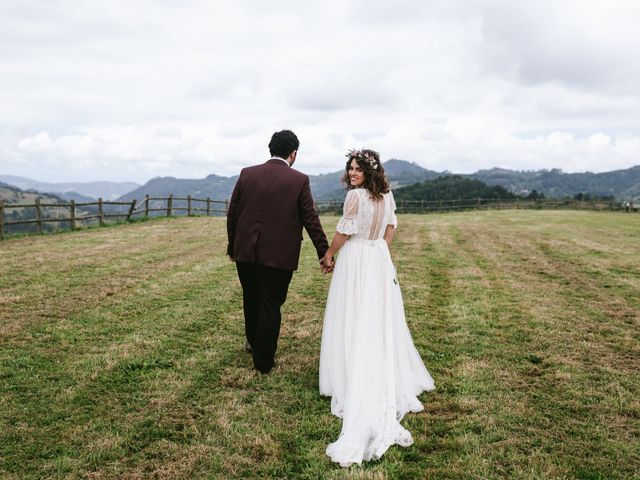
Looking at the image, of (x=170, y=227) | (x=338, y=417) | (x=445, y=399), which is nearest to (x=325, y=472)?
(x=338, y=417)

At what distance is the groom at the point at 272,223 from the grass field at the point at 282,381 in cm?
93

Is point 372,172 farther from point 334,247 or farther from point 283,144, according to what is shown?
point 283,144

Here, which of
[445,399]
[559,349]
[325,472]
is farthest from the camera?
[559,349]

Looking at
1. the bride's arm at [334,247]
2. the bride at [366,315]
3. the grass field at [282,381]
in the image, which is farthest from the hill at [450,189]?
the bride at [366,315]

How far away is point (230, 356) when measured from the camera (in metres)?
5.78

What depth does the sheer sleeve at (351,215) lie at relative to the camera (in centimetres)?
447

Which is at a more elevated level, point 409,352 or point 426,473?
point 409,352

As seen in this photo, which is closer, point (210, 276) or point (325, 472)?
point (325, 472)

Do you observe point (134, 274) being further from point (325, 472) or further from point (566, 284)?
point (566, 284)

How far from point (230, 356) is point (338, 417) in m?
1.96

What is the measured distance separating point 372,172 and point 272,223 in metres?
1.16

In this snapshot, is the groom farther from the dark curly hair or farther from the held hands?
the dark curly hair

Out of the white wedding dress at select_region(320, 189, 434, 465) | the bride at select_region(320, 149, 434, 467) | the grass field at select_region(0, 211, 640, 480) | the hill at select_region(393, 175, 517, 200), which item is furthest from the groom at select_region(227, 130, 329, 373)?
the hill at select_region(393, 175, 517, 200)

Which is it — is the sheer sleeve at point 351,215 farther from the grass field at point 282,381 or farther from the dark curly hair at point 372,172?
the grass field at point 282,381
